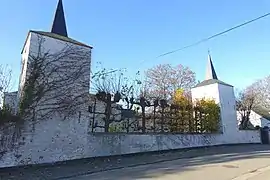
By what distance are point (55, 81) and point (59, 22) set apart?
13.4ft

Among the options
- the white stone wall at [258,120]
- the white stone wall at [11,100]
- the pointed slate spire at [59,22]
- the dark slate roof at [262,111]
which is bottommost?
the white stone wall at [11,100]

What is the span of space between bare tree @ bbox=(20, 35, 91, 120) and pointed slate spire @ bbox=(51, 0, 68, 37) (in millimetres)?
1668

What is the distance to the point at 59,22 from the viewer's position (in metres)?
15.0

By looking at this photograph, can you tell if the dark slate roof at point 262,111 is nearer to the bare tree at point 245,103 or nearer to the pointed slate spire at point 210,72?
the bare tree at point 245,103

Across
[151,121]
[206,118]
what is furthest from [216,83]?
[151,121]

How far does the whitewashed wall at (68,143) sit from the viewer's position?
11.1 meters

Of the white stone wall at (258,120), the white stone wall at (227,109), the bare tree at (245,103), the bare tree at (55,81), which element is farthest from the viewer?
the white stone wall at (258,120)

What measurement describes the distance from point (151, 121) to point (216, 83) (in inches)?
347

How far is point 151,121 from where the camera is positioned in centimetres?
1725

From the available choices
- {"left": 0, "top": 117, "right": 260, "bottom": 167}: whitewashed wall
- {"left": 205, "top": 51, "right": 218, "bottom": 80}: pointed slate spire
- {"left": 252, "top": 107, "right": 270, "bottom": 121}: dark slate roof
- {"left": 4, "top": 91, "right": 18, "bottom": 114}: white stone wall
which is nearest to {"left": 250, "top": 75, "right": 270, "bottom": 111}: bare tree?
{"left": 252, "top": 107, "right": 270, "bottom": 121}: dark slate roof

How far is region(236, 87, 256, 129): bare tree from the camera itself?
32.4 meters

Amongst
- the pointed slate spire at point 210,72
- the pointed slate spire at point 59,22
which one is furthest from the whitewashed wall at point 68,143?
the pointed slate spire at point 210,72

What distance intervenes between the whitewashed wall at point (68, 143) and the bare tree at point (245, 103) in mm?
19042

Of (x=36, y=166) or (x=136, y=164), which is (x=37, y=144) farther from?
(x=136, y=164)
